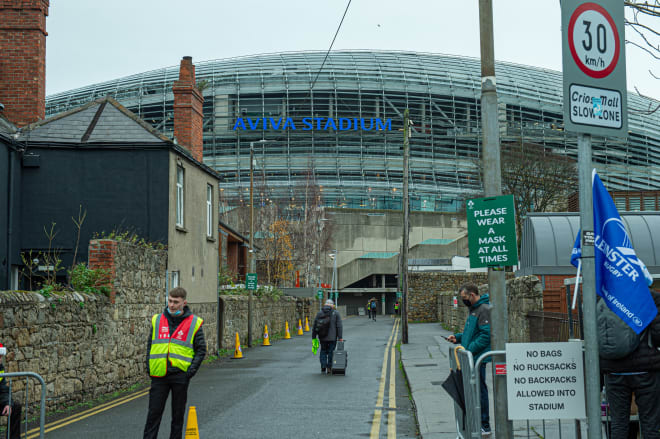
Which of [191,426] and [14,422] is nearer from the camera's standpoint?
[14,422]

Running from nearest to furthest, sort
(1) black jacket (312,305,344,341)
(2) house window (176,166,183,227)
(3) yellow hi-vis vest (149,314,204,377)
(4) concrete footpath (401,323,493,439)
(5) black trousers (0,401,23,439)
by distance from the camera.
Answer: (5) black trousers (0,401,23,439)
(3) yellow hi-vis vest (149,314,204,377)
(4) concrete footpath (401,323,493,439)
(1) black jacket (312,305,344,341)
(2) house window (176,166,183,227)

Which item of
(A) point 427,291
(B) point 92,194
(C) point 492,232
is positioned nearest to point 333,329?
(B) point 92,194

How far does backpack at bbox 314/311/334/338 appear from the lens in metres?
17.6

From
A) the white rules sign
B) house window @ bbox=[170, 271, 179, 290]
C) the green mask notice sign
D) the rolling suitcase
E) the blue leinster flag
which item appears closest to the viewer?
the blue leinster flag

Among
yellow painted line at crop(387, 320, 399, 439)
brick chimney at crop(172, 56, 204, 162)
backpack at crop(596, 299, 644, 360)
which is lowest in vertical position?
yellow painted line at crop(387, 320, 399, 439)

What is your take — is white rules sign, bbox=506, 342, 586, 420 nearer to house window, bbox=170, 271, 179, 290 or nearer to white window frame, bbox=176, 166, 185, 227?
house window, bbox=170, 271, 179, 290

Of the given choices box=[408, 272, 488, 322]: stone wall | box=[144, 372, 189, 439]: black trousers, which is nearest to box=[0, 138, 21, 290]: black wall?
box=[144, 372, 189, 439]: black trousers

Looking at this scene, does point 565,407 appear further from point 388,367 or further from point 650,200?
point 650,200

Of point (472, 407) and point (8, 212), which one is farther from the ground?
point (8, 212)

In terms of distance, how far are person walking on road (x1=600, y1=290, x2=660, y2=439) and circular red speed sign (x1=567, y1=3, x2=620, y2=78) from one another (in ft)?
7.32

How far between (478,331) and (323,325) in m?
8.96

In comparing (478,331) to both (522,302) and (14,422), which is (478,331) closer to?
(14,422)

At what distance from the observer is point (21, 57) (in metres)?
20.6

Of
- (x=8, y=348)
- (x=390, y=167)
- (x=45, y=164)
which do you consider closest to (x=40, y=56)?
(x=45, y=164)
